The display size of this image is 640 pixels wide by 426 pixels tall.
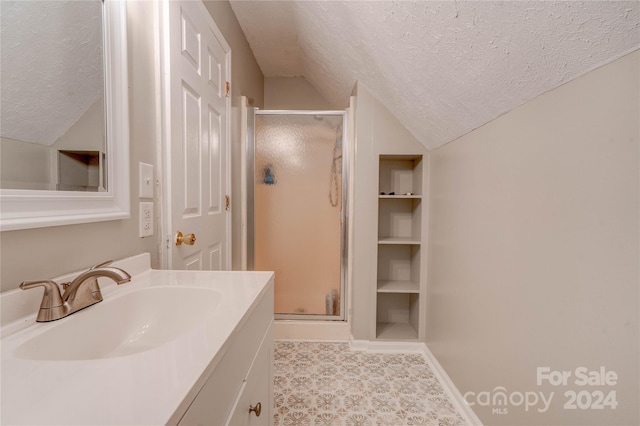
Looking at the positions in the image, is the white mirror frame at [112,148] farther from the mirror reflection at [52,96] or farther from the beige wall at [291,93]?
the beige wall at [291,93]

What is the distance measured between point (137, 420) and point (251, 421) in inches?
20.1

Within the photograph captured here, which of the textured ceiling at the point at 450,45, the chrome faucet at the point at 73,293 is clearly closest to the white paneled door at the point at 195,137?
the chrome faucet at the point at 73,293

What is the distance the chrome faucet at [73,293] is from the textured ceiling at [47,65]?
1.05 feet

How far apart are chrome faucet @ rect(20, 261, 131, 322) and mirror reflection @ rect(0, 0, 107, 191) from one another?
220 millimetres

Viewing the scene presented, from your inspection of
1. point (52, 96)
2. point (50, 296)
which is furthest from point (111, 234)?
point (52, 96)

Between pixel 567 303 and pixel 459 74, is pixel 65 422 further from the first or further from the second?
pixel 459 74

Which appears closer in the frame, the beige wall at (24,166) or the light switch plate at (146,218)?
the beige wall at (24,166)

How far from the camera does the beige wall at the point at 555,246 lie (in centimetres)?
66

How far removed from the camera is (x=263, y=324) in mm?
870

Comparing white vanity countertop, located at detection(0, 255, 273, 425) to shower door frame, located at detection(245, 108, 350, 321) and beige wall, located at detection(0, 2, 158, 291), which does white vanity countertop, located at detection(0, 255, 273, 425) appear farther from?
shower door frame, located at detection(245, 108, 350, 321)

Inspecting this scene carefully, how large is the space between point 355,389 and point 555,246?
1282mm

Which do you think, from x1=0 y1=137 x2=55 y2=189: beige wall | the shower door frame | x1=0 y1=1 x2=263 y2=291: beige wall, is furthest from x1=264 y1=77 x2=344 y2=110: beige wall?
x1=0 y1=137 x2=55 y2=189: beige wall

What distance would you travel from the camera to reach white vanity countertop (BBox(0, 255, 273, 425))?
0.33 m

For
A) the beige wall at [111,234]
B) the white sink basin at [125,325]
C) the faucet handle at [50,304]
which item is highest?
the beige wall at [111,234]
